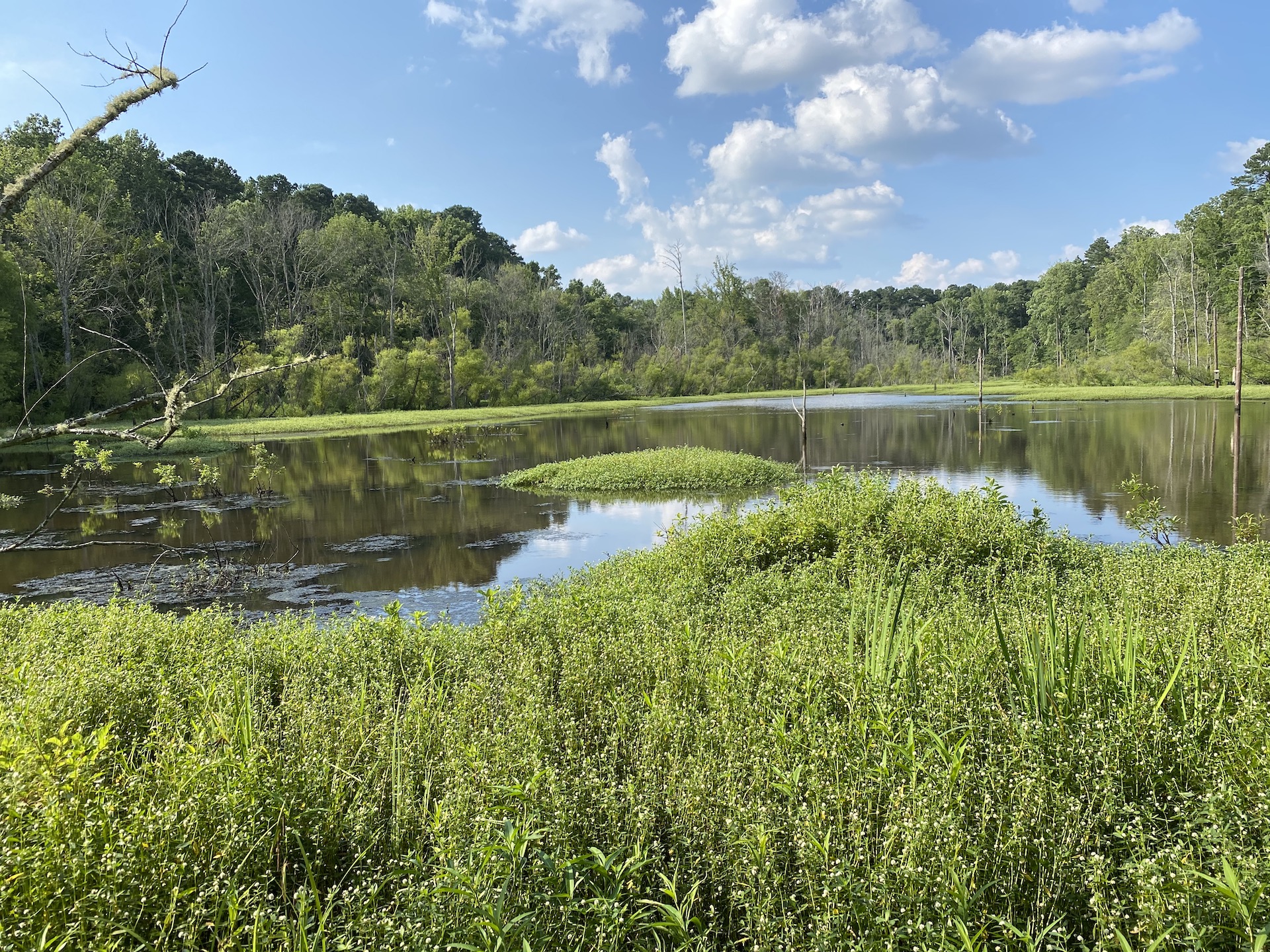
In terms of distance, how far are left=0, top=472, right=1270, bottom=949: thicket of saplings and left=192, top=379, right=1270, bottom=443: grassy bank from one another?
36164mm

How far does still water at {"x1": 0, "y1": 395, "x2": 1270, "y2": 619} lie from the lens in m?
13.8

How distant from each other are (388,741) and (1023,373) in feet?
310

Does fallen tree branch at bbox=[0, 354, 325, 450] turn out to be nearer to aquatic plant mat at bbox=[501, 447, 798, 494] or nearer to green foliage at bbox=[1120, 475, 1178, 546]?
green foliage at bbox=[1120, 475, 1178, 546]

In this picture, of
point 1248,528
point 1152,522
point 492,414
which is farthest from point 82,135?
point 492,414

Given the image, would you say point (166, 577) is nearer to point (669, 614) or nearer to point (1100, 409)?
point (669, 614)

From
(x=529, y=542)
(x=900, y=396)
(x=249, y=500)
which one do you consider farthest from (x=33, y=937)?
(x=900, y=396)

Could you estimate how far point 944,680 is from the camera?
538 cm

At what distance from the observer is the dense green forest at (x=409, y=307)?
4900 cm

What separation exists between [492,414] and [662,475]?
38914mm

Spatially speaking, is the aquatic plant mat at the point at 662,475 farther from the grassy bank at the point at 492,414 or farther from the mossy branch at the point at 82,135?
the grassy bank at the point at 492,414

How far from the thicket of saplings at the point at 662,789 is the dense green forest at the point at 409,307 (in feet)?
99.6

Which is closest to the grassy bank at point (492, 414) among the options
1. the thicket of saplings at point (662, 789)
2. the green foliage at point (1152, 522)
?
the thicket of saplings at point (662, 789)

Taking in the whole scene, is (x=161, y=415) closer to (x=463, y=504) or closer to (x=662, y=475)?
(x=463, y=504)

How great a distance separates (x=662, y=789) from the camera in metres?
4.52
